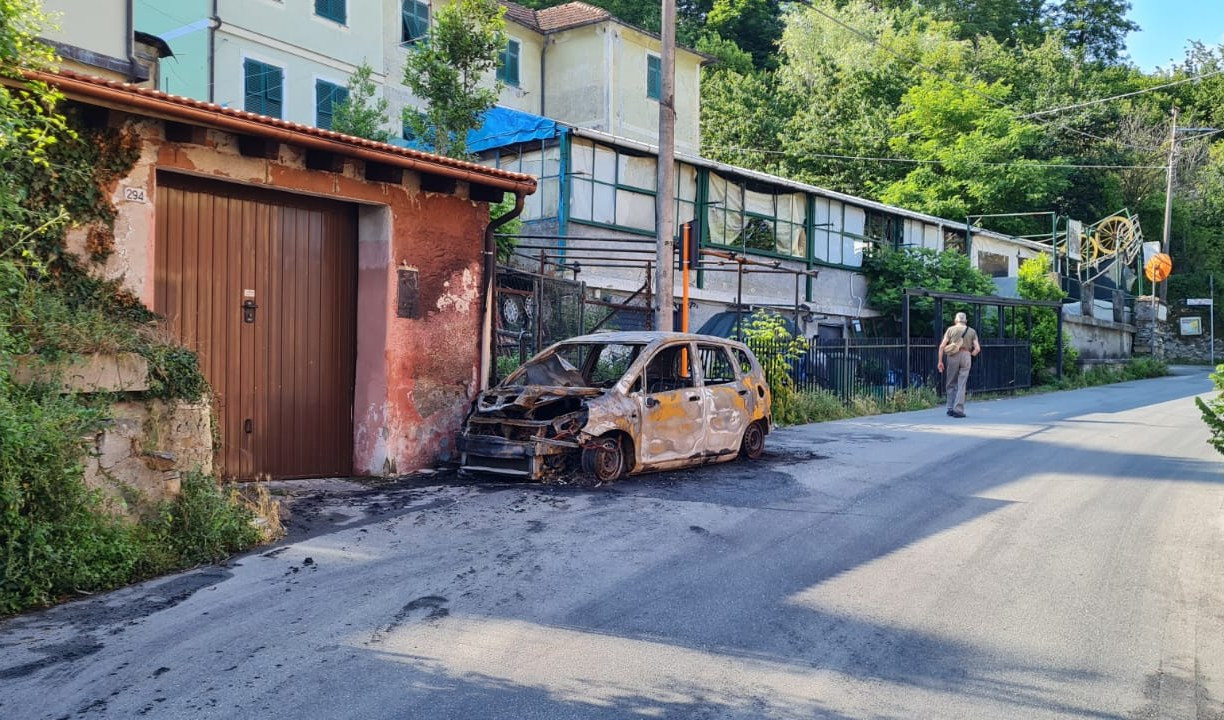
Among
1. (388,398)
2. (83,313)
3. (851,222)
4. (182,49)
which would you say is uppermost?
(182,49)

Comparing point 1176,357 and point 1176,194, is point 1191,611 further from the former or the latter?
point 1176,194

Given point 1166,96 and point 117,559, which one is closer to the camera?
point 117,559

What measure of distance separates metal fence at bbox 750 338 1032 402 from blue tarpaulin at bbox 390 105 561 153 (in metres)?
7.40

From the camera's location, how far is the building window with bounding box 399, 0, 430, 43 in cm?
2667

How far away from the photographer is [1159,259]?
38562 mm

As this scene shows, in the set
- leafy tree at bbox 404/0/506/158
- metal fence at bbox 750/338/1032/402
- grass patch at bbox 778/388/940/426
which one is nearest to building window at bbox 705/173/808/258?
metal fence at bbox 750/338/1032/402

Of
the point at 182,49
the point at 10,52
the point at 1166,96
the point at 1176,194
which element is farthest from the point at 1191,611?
the point at 1166,96

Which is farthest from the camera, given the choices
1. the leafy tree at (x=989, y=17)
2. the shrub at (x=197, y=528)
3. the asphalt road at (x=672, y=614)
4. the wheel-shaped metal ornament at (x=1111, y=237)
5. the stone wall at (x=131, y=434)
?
the leafy tree at (x=989, y=17)

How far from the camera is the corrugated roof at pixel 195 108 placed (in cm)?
697

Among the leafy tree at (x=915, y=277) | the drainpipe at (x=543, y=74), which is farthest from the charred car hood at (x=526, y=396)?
the drainpipe at (x=543, y=74)

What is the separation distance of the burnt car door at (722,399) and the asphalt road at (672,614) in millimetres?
1351

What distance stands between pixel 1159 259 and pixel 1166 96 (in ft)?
65.6

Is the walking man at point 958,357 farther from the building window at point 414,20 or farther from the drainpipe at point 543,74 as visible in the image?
the drainpipe at point 543,74

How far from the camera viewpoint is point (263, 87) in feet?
75.3
